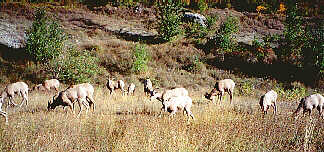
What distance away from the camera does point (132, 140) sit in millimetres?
6133

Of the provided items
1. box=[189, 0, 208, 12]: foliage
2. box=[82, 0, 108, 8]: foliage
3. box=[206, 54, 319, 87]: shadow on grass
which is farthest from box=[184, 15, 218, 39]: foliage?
box=[82, 0, 108, 8]: foliage

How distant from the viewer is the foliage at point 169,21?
32.0 m

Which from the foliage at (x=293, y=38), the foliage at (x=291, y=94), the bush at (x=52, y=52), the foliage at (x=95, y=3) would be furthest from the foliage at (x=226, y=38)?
the foliage at (x=95, y=3)

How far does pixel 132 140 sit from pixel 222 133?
215cm

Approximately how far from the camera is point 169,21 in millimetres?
32312

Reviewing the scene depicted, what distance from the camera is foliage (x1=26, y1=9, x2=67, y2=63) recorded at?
22.5 m

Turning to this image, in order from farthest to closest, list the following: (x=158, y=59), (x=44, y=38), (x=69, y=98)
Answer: (x=158, y=59) < (x=44, y=38) < (x=69, y=98)

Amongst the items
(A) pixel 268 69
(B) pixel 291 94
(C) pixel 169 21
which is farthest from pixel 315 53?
(C) pixel 169 21

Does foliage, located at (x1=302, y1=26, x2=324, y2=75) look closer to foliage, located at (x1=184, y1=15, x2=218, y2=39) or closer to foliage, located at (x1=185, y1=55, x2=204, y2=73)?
foliage, located at (x1=185, y1=55, x2=204, y2=73)

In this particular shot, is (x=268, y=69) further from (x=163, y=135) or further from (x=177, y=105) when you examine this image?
(x=163, y=135)

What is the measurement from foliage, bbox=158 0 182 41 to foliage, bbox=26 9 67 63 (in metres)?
13.4

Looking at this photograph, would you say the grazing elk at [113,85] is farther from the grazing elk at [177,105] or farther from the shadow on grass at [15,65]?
the shadow on grass at [15,65]

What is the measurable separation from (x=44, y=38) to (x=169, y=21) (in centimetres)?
1500

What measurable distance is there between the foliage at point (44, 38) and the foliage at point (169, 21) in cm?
1343
